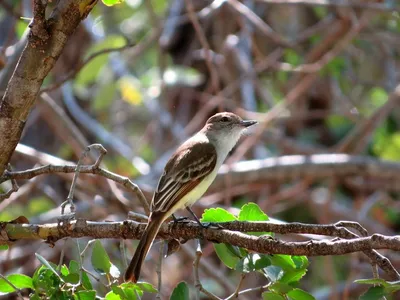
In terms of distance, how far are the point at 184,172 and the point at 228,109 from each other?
346 centimetres

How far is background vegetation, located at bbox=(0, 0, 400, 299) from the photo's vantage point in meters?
5.51

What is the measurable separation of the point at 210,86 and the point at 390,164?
267 cm

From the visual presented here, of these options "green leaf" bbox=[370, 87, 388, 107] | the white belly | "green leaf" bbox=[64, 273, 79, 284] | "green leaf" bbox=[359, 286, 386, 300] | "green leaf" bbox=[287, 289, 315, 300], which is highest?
"green leaf" bbox=[370, 87, 388, 107]

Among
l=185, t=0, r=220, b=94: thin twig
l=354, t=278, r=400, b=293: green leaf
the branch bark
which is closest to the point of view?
l=354, t=278, r=400, b=293: green leaf

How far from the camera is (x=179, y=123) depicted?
7582mm

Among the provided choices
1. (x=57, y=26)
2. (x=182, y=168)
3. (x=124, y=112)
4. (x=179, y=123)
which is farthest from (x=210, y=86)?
(x=57, y=26)

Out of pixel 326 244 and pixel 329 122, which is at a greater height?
pixel 329 122

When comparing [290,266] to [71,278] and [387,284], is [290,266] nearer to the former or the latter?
[387,284]

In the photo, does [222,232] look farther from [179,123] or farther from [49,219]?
[179,123]

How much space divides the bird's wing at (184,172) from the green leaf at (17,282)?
1.01 meters

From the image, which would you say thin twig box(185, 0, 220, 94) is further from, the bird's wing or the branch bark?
the branch bark

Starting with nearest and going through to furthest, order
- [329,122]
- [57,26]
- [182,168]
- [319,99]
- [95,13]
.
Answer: [57,26] < [182,168] < [95,13] < [329,122] < [319,99]

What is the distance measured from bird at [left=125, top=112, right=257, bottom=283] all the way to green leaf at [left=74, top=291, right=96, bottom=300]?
510 mm

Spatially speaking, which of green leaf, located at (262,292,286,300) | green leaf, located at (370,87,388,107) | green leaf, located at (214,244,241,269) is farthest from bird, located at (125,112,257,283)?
green leaf, located at (370,87,388,107)
